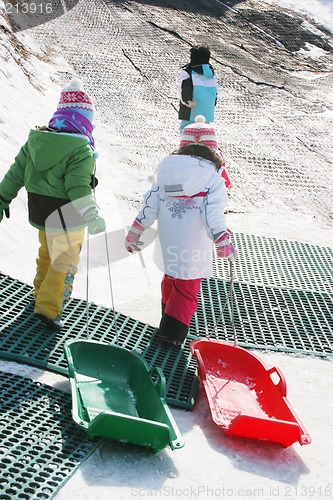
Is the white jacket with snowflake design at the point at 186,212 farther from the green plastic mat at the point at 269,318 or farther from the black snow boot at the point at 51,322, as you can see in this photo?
the black snow boot at the point at 51,322

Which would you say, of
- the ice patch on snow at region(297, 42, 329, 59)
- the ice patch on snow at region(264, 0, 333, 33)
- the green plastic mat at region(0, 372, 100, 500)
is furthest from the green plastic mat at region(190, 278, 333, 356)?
the ice patch on snow at region(264, 0, 333, 33)

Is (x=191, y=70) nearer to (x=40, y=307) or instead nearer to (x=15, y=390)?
(x=40, y=307)

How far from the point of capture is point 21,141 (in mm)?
6715

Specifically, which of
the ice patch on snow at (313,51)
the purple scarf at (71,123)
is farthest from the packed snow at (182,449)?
the ice patch on snow at (313,51)

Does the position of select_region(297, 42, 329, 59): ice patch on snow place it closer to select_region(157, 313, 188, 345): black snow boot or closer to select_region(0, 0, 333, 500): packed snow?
select_region(0, 0, 333, 500): packed snow

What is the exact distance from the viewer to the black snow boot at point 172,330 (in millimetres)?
4426

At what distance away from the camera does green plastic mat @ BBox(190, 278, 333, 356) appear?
Result: 4.80 metres

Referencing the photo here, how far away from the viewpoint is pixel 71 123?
4.15 metres

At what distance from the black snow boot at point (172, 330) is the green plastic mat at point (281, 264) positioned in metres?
1.41

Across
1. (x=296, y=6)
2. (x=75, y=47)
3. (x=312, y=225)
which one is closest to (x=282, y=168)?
(x=312, y=225)

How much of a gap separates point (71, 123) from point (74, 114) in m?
0.07

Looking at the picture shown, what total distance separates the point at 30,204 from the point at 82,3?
10.0m

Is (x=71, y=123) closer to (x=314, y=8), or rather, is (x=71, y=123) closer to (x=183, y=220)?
(x=183, y=220)

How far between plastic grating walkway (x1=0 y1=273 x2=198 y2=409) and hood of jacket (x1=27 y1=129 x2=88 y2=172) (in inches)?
37.3
